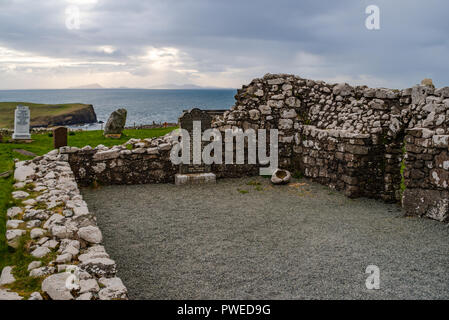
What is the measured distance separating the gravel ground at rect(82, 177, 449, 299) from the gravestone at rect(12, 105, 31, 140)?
30.6 ft

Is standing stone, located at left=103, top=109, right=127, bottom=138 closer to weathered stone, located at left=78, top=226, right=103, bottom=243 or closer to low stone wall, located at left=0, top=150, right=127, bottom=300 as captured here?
low stone wall, located at left=0, top=150, right=127, bottom=300

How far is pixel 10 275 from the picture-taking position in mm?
4160

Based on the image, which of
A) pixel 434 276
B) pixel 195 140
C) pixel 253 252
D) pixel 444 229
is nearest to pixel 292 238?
pixel 253 252

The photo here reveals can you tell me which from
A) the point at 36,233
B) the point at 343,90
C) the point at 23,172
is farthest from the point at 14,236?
the point at 343,90

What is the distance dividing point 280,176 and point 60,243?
744 centimetres

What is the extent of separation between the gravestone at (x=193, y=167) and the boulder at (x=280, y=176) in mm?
1842

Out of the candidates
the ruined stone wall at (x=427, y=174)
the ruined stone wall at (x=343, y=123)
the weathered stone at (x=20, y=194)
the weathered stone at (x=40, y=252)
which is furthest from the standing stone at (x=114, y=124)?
the weathered stone at (x=40, y=252)

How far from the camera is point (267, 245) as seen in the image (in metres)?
6.59

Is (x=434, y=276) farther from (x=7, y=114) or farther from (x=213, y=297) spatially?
(x=7, y=114)

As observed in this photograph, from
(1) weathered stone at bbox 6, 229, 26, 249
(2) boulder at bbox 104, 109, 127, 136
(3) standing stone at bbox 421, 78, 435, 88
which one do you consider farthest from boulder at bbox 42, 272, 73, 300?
(2) boulder at bbox 104, 109, 127, 136

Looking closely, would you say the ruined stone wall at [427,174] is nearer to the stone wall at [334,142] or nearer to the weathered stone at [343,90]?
the stone wall at [334,142]

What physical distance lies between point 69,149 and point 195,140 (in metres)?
3.60

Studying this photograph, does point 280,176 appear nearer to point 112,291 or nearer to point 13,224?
point 13,224

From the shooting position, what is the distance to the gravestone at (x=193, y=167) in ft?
37.1
